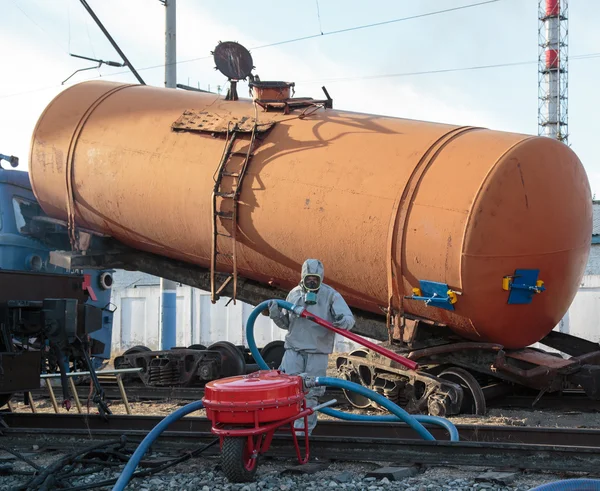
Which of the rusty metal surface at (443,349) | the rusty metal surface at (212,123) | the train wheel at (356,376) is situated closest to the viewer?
the rusty metal surface at (443,349)

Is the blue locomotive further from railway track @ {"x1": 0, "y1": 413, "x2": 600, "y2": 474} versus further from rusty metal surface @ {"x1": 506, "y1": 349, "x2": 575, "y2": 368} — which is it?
rusty metal surface @ {"x1": 506, "y1": 349, "x2": 575, "y2": 368}

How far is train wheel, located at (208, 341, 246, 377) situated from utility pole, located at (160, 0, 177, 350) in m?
3.13

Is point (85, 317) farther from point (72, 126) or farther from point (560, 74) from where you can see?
point (560, 74)

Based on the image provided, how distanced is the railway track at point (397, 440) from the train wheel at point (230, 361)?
3.37 meters

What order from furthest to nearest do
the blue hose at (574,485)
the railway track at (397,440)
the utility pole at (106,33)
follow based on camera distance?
the utility pole at (106,33)
the railway track at (397,440)
the blue hose at (574,485)

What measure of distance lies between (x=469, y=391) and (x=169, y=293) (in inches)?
278

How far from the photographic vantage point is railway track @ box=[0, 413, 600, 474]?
16.3 ft

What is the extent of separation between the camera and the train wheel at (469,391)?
7648 millimetres

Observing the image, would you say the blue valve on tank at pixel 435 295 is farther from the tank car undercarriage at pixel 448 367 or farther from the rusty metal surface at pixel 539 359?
the rusty metal surface at pixel 539 359

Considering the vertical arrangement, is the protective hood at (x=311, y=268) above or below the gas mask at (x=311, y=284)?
above

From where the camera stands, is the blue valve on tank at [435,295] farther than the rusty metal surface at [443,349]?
No

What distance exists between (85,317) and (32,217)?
3869 mm

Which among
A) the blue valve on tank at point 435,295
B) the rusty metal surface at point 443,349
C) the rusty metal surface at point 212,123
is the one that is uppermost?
the rusty metal surface at point 212,123

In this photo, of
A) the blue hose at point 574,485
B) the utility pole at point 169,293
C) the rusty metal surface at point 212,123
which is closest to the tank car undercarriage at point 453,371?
the rusty metal surface at point 212,123
